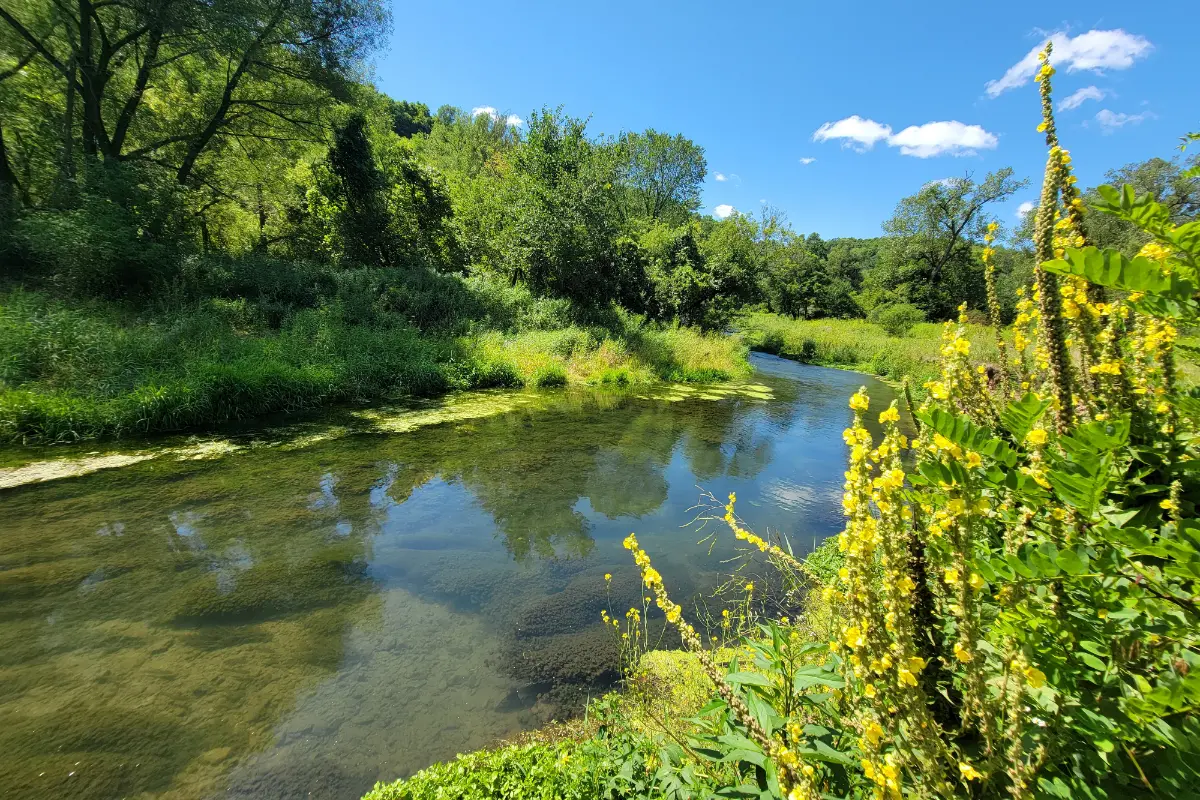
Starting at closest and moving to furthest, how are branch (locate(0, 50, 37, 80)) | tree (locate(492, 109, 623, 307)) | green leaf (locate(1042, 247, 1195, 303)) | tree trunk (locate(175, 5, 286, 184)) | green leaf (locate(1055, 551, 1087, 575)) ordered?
green leaf (locate(1055, 551, 1087, 575)), green leaf (locate(1042, 247, 1195, 303)), branch (locate(0, 50, 37, 80)), tree trunk (locate(175, 5, 286, 184)), tree (locate(492, 109, 623, 307))

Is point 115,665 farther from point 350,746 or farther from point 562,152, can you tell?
point 562,152

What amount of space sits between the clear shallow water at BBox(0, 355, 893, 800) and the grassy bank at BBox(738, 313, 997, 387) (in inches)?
637

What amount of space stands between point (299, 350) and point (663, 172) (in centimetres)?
3412

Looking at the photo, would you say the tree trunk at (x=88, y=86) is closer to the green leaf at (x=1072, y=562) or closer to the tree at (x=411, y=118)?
the green leaf at (x=1072, y=562)

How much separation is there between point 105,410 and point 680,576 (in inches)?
358

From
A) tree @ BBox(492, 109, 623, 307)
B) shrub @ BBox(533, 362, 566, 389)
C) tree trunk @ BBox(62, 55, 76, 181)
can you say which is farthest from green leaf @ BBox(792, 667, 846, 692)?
tree trunk @ BBox(62, 55, 76, 181)

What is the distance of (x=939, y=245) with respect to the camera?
3544 cm

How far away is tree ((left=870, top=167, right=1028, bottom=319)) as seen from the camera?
33.2 metres

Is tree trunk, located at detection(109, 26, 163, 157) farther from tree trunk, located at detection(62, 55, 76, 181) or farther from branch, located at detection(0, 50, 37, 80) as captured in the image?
branch, located at detection(0, 50, 37, 80)

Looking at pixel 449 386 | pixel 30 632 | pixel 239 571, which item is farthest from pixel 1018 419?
pixel 449 386

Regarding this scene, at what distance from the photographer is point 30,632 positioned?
3551 millimetres

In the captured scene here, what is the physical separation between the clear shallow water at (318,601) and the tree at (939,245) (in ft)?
121

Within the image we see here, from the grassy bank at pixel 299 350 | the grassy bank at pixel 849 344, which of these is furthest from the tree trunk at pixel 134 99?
the grassy bank at pixel 849 344

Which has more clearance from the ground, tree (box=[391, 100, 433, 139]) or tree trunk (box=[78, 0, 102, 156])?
tree (box=[391, 100, 433, 139])
